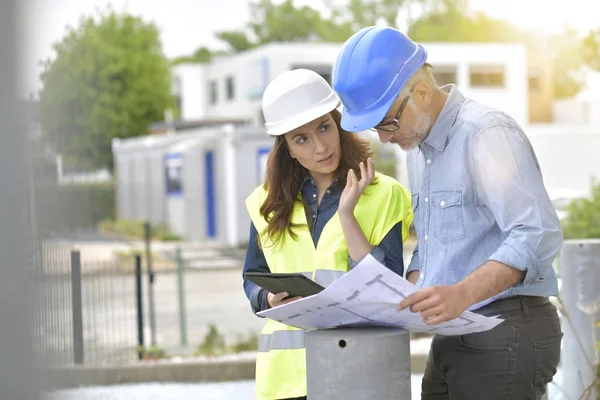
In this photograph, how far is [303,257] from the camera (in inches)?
114

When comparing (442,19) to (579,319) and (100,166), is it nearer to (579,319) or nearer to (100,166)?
(100,166)

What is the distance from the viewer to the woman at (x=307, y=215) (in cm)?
285

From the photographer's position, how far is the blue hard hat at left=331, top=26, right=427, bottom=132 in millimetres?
2307

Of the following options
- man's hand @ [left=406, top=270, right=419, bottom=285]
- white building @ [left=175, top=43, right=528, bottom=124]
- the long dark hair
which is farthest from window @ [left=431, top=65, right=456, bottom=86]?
man's hand @ [left=406, top=270, right=419, bottom=285]

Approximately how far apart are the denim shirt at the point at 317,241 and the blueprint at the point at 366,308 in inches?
19.9

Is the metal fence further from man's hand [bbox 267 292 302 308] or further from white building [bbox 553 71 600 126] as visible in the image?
white building [bbox 553 71 600 126]

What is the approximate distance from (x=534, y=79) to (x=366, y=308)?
191ft

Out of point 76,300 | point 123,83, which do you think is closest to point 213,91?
point 123,83

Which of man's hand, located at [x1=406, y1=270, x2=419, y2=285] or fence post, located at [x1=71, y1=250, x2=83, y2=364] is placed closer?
man's hand, located at [x1=406, y1=270, x2=419, y2=285]

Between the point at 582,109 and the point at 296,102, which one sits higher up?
the point at 582,109

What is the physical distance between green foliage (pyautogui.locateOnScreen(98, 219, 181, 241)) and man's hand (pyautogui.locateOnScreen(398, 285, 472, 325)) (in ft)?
88.5

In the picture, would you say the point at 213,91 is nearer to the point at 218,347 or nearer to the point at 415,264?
the point at 218,347

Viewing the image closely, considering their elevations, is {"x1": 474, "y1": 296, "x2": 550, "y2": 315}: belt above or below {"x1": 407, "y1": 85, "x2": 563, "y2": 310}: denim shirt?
below

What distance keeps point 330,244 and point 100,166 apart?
47390 millimetres
